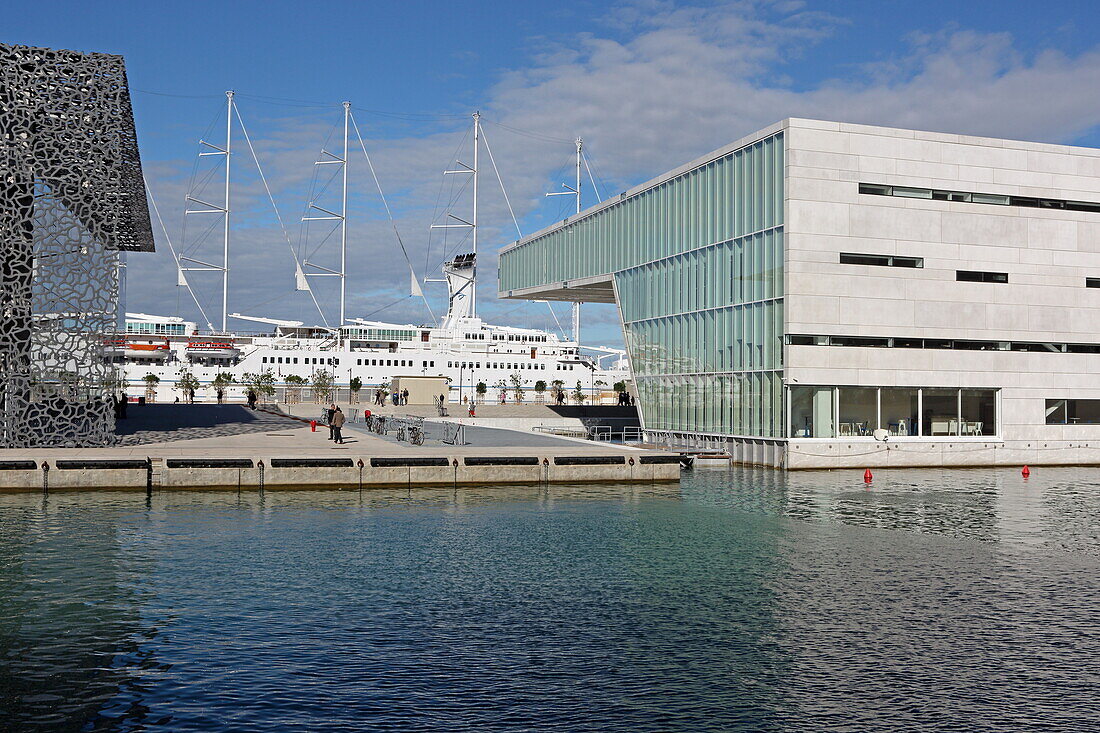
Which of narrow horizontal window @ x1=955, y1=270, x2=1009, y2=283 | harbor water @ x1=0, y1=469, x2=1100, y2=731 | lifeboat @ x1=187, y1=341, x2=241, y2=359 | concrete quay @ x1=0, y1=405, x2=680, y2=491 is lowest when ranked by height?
harbor water @ x1=0, y1=469, x2=1100, y2=731

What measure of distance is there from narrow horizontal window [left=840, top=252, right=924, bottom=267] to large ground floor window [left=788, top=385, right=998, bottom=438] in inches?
209

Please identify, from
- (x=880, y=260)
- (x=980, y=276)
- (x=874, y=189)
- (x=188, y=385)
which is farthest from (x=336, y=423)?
(x=188, y=385)

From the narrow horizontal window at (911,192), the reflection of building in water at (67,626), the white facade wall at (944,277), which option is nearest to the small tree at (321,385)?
the white facade wall at (944,277)

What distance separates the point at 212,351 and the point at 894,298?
105 m

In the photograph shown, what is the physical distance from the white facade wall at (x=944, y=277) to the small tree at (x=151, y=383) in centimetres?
8322

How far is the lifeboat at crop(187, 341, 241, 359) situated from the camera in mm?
129750

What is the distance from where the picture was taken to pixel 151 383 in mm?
117312

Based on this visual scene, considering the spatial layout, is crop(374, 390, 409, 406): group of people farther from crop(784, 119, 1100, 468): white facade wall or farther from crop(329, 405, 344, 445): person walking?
crop(784, 119, 1100, 468): white facade wall

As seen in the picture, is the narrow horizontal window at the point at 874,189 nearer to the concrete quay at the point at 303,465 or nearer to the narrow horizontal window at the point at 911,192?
the narrow horizontal window at the point at 911,192

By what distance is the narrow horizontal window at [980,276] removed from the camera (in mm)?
43438

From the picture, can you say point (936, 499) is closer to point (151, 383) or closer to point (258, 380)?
point (258, 380)

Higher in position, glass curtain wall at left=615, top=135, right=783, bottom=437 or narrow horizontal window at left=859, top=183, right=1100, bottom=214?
narrow horizontal window at left=859, top=183, right=1100, bottom=214

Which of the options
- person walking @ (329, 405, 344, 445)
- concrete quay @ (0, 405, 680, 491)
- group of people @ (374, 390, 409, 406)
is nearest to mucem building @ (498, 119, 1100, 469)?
concrete quay @ (0, 405, 680, 491)

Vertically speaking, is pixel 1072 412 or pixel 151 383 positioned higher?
pixel 151 383
